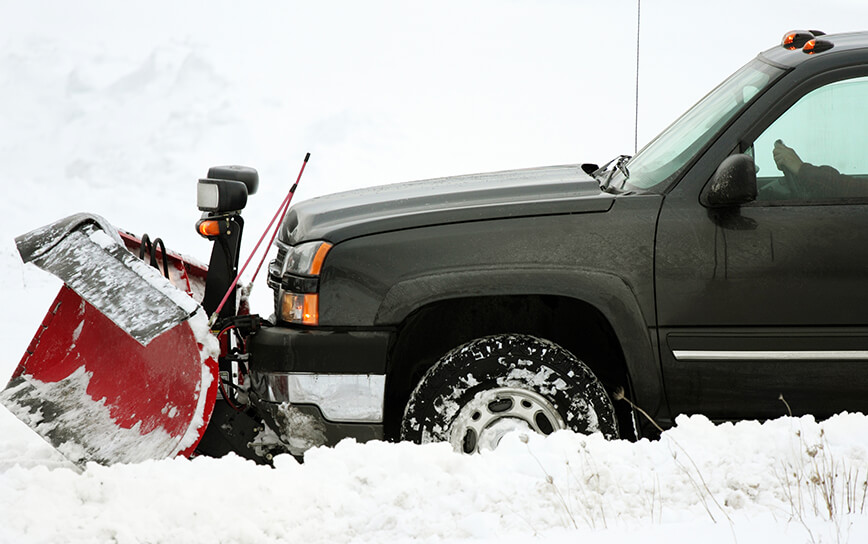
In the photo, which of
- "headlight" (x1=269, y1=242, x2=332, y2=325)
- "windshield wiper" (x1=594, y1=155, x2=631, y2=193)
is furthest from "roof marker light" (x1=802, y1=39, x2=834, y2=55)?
"headlight" (x1=269, y1=242, x2=332, y2=325)

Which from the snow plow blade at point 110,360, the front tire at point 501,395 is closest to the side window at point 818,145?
the front tire at point 501,395

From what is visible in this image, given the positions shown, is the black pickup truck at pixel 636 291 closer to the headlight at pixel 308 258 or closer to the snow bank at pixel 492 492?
the headlight at pixel 308 258

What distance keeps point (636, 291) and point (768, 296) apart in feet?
1.75

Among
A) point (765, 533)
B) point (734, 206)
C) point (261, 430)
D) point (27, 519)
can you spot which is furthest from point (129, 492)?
point (734, 206)

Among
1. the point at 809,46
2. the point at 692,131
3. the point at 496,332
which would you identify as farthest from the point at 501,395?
the point at 809,46

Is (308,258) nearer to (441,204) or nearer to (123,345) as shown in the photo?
(441,204)

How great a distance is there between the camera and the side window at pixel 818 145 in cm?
392

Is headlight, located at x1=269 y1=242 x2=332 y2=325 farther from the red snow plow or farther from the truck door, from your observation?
the truck door

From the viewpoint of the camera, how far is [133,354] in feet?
14.8

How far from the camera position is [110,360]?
4.57 meters

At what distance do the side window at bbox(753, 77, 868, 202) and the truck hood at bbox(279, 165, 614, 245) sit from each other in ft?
2.29

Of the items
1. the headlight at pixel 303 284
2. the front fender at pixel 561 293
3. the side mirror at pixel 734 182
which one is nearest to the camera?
the side mirror at pixel 734 182

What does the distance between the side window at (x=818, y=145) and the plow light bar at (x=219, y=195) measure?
7.84ft

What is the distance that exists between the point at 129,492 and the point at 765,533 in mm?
2398
